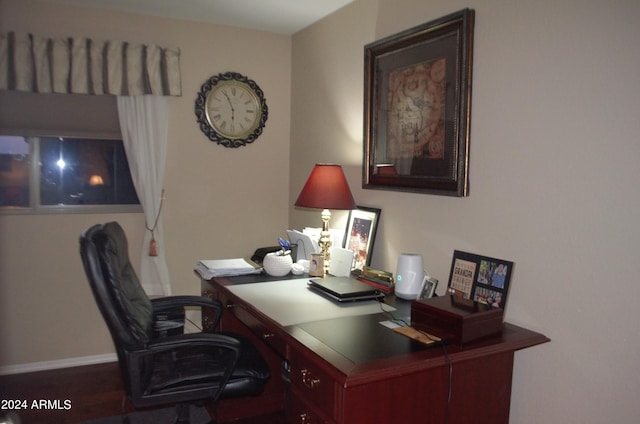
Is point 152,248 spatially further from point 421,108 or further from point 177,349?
point 421,108

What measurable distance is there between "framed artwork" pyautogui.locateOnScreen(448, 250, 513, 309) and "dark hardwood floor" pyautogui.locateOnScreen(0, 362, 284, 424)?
1350 millimetres

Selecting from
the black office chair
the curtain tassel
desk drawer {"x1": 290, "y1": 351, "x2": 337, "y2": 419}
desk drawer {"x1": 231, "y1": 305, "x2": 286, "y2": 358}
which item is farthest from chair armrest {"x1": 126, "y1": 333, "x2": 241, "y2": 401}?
the curtain tassel

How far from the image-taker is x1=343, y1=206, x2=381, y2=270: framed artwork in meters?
2.70

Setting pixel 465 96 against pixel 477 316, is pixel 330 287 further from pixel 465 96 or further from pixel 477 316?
pixel 465 96

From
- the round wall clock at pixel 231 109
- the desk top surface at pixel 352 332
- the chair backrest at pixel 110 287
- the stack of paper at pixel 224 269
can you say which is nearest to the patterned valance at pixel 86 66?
the round wall clock at pixel 231 109

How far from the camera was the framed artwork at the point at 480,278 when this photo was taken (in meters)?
1.90

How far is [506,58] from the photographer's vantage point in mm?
1940

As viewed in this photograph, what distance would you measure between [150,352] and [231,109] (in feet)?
7.11

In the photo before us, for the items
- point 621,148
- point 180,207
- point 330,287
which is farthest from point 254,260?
point 621,148

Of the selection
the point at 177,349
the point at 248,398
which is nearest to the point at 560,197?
the point at 177,349

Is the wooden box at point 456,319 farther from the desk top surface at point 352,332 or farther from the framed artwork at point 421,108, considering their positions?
the framed artwork at point 421,108

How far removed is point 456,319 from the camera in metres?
1.67

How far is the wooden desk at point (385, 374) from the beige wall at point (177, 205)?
1.80m

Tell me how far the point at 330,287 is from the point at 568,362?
3.22 ft
